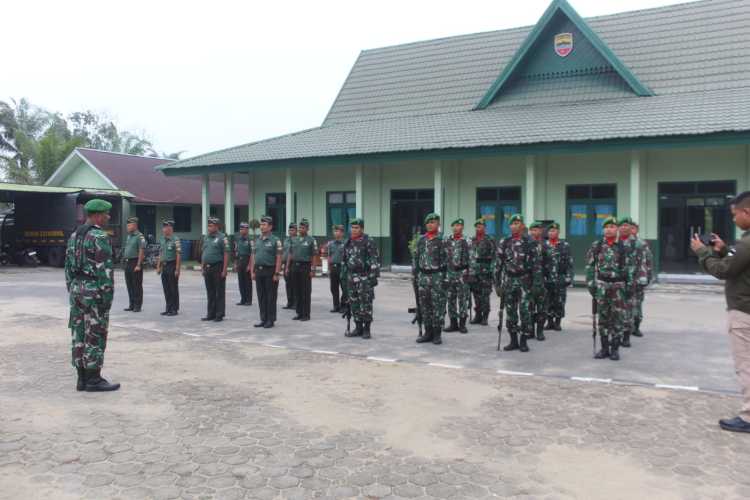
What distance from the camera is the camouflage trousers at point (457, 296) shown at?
960 centimetres

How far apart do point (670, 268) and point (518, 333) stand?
1105 centimetres

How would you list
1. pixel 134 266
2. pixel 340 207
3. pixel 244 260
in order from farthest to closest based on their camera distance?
pixel 340 207 → pixel 244 260 → pixel 134 266

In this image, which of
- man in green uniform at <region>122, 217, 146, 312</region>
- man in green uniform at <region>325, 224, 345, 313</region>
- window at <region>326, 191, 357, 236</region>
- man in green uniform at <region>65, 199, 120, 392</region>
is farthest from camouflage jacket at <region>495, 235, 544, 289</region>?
window at <region>326, 191, 357, 236</region>

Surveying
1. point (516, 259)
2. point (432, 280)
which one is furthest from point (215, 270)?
point (516, 259)

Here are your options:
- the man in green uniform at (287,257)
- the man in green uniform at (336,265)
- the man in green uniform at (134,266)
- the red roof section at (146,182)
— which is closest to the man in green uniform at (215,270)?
the man in green uniform at (287,257)

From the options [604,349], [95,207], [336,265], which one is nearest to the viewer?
[95,207]

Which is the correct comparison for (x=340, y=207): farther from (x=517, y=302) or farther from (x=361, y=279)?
(x=517, y=302)

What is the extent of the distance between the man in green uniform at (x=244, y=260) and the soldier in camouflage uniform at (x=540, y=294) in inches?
226

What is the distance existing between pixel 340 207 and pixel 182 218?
13191mm

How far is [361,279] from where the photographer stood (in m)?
9.30

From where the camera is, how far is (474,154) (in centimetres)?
1767

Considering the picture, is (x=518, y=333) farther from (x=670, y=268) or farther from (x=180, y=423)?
(x=670, y=268)

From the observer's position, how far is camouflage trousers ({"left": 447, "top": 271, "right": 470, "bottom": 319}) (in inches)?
378

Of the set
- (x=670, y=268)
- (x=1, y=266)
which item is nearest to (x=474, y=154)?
(x=670, y=268)
